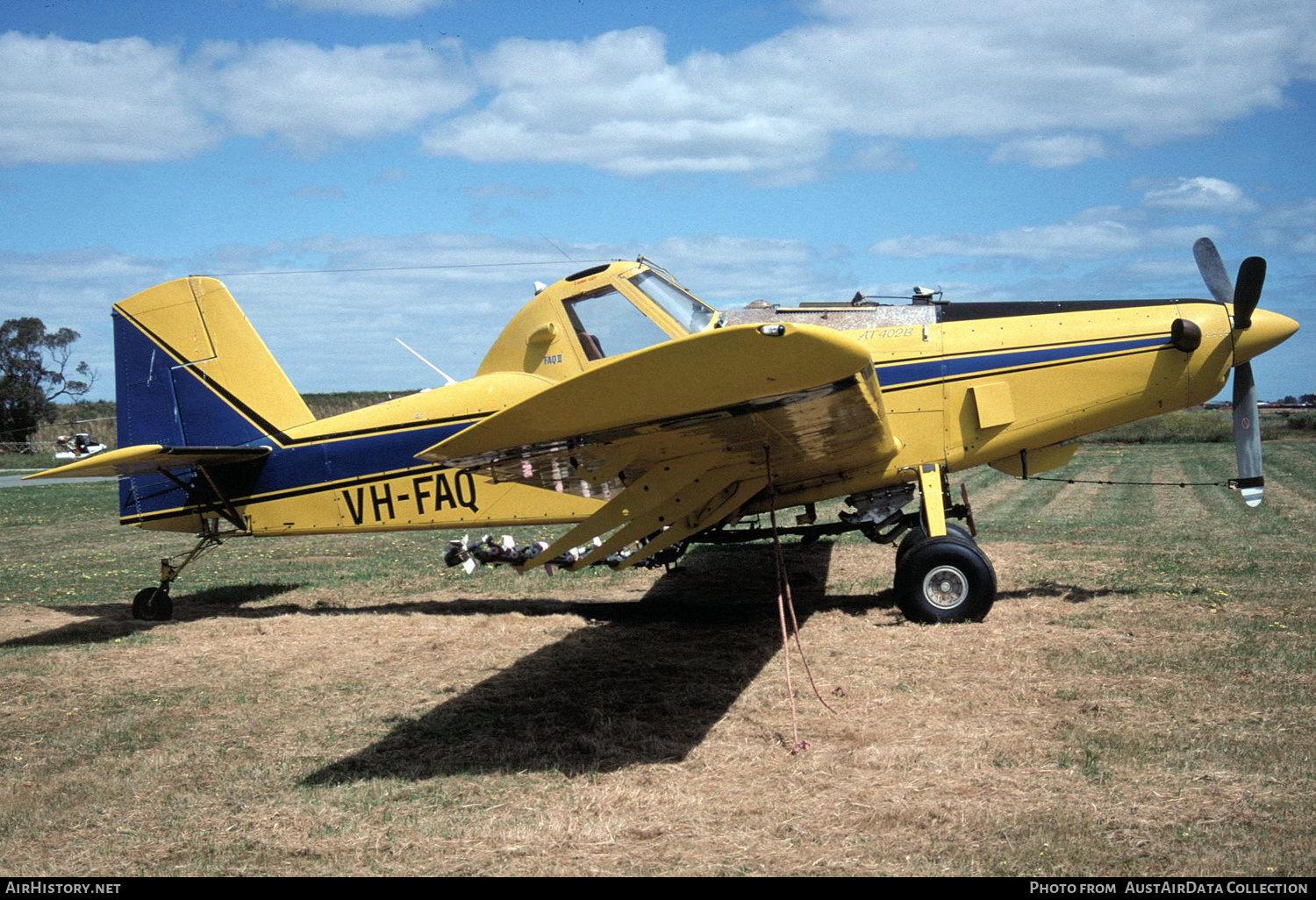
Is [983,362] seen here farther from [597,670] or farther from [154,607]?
[154,607]

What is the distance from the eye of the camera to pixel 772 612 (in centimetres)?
871

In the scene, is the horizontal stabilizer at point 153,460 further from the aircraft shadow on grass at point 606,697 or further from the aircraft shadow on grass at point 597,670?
the aircraft shadow on grass at point 606,697

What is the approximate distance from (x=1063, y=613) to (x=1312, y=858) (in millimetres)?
4264

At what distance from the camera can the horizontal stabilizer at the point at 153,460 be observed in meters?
7.58

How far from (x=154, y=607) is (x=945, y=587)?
25.3 ft

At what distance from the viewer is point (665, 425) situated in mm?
5035

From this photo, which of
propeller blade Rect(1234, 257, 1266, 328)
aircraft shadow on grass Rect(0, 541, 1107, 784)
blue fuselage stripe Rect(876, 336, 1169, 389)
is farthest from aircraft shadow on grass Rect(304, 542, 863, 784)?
propeller blade Rect(1234, 257, 1266, 328)

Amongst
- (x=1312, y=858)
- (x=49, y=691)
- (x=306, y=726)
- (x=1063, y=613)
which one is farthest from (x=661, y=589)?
(x=1312, y=858)

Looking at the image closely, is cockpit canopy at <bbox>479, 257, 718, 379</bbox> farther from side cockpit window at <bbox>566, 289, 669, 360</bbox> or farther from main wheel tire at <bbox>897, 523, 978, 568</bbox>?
main wheel tire at <bbox>897, 523, 978, 568</bbox>

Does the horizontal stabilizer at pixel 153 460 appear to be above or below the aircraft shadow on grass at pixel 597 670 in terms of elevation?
above

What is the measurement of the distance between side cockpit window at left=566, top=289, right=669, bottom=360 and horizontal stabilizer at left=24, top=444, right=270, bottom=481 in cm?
371

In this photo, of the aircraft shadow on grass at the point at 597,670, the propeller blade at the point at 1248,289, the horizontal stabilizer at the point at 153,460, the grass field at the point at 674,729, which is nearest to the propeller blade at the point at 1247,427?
the propeller blade at the point at 1248,289

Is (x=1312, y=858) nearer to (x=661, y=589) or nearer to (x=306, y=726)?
(x=306, y=726)

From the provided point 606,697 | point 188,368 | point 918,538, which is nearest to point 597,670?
point 606,697
